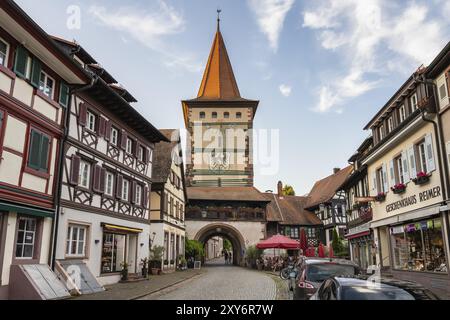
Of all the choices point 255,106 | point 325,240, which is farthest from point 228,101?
point 325,240

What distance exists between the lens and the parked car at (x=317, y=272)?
9094 mm

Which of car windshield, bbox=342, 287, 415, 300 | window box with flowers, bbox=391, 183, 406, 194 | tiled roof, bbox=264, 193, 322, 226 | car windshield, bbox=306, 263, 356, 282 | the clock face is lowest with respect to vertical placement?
car windshield, bbox=342, 287, 415, 300

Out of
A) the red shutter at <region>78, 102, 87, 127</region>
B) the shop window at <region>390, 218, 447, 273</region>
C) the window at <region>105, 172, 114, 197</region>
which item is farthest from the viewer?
the window at <region>105, 172, 114, 197</region>

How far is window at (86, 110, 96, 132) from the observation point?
55.4ft

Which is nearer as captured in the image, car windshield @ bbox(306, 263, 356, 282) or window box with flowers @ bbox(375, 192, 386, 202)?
Result: car windshield @ bbox(306, 263, 356, 282)

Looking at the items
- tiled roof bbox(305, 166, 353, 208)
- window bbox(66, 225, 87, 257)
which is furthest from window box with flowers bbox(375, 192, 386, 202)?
tiled roof bbox(305, 166, 353, 208)

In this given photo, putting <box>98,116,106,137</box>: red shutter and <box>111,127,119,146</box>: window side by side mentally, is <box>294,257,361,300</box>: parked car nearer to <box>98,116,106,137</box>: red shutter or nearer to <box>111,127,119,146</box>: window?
<box>98,116,106,137</box>: red shutter

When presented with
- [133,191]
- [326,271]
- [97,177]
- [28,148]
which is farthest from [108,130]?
[326,271]

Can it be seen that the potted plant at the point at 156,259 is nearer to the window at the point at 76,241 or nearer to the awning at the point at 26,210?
the window at the point at 76,241

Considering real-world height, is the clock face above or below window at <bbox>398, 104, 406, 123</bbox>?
above

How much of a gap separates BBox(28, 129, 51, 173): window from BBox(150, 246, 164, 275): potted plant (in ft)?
41.3

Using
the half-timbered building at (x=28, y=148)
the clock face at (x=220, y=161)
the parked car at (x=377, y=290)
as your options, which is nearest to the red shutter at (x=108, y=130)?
the half-timbered building at (x=28, y=148)

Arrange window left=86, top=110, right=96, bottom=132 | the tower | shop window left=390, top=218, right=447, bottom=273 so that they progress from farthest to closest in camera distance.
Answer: the tower, window left=86, top=110, right=96, bottom=132, shop window left=390, top=218, right=447, bottom=273

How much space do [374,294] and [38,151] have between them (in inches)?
429
